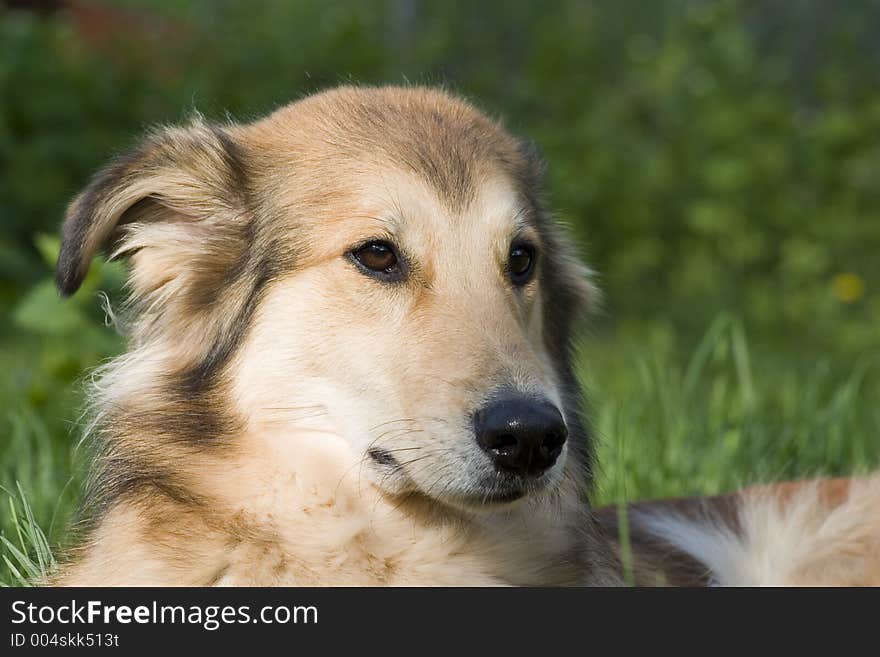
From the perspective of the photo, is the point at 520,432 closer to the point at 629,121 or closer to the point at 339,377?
the point at 339,377

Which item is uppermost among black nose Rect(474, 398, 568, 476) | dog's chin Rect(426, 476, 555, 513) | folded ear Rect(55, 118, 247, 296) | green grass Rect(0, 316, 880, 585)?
folded ear Rect(55, 118, 247, 296)

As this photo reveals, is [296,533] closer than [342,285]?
Yes

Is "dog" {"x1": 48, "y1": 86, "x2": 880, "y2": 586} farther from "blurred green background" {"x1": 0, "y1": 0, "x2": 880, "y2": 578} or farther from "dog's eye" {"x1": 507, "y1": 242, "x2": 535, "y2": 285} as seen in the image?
"blurred green background" {"x1": 0, "y1": 0, "x2": 880, "y2": 578}

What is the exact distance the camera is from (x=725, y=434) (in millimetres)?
4477

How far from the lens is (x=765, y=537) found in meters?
3.27

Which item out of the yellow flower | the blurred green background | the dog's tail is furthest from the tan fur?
the yellow flower

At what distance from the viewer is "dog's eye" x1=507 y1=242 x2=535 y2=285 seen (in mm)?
2988

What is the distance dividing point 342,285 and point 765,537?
1.45 meters

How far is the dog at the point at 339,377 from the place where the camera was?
2586 mm

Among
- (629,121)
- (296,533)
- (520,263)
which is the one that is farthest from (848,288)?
(296,533)

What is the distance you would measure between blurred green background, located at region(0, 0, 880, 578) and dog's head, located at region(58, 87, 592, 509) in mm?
3041

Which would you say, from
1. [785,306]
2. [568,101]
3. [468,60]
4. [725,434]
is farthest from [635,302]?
[725,434]

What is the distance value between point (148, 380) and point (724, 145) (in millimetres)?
7387
